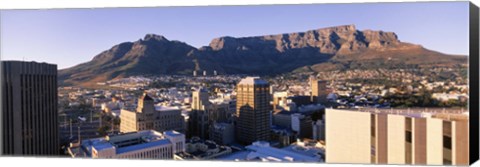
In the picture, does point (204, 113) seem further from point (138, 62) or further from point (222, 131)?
point (138, 62)

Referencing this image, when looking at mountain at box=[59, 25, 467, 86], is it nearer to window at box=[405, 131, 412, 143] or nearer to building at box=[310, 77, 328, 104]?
building at box=[310, 77, 328, 104]

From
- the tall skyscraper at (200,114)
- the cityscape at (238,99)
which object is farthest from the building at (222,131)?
the tall skyscraper at (200,114)

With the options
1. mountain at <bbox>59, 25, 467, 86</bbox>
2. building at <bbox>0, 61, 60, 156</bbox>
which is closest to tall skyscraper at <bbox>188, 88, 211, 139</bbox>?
mountain at <bbox>59, 25, 467, 86</bbox>

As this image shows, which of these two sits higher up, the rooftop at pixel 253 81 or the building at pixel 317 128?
the rooftop at pixel 253 81

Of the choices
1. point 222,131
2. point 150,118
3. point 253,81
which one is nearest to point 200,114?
point 222,131

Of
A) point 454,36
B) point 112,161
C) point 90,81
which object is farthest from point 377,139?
point 90,81

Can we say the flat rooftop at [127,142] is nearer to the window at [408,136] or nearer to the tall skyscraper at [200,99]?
the tall skyscraper at [200,99]
